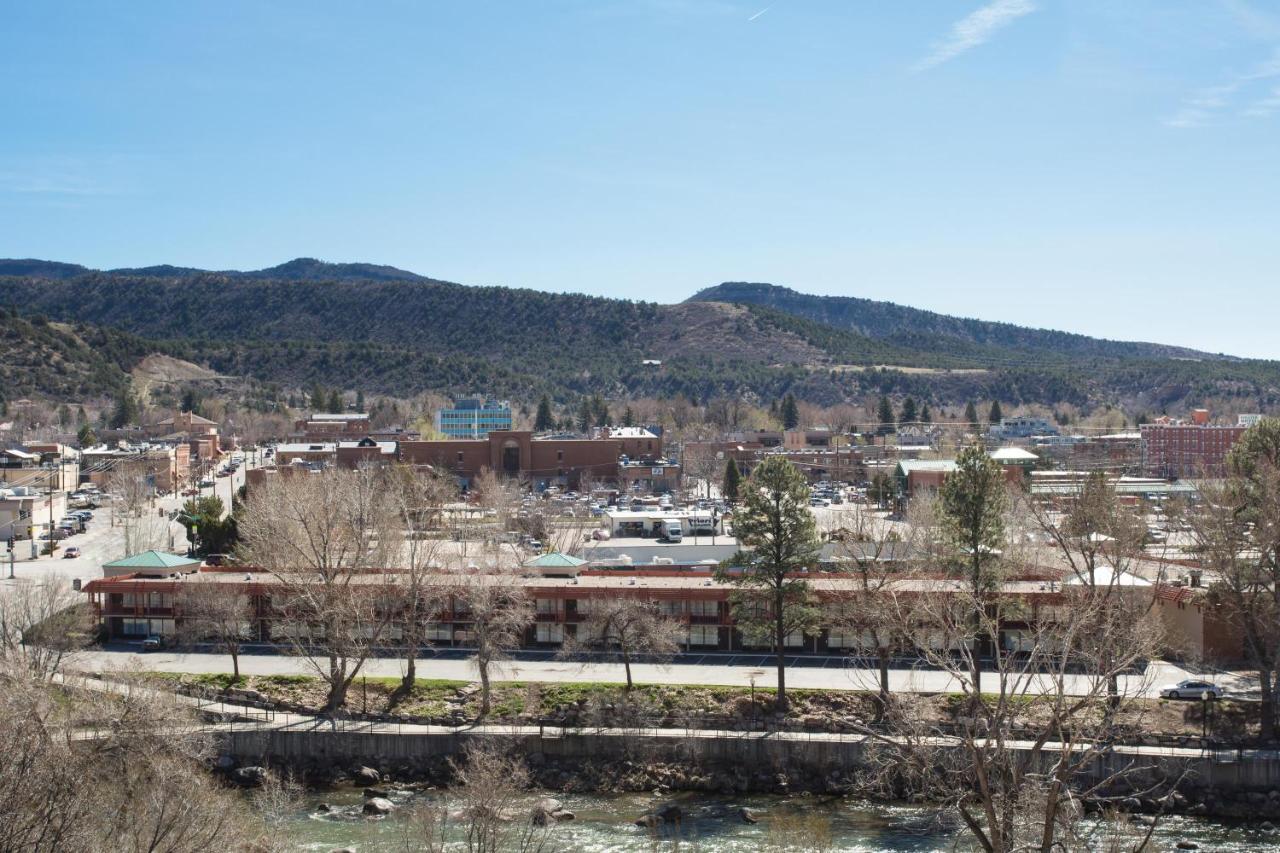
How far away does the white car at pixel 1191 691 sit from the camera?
30.5 metres

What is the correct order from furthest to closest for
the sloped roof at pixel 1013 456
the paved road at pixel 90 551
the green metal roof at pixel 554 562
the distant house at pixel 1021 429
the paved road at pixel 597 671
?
the distant house at pixel 1021 429
the sloped roof at pixel 1013 456
the paved road at pixel 90 551
the green metal roof at pixel 554 562
the paved road at pixel 597 671

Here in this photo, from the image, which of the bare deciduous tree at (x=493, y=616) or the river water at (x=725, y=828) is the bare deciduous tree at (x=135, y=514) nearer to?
the bare deciduous tree at (x=493, y=616)

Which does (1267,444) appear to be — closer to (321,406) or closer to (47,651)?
(47,651)

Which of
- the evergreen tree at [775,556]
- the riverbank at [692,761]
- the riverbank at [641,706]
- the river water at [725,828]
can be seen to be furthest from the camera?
the evergreen tree at [775,556]

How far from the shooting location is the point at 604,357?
173m

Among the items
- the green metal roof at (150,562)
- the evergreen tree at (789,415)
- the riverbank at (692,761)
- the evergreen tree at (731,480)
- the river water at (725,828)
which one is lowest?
the river water at (725,828)

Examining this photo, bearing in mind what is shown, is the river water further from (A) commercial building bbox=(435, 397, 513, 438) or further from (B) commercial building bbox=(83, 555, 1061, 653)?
(A) commercial building bbox=(435, 397, 513, 438)

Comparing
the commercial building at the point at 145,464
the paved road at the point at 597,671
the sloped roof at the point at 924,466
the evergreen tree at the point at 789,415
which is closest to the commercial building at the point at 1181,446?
the sloped roof at the point at 924,466

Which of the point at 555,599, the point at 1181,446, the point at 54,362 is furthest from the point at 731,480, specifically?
the point at 54,362

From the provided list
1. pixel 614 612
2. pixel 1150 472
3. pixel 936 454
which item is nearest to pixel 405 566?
pixel 614 612

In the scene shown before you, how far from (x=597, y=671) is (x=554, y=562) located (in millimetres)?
8022

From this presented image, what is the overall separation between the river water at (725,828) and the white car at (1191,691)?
555 cm

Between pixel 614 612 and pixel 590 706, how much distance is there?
3.90 metres

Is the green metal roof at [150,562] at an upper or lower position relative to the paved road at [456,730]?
upper
